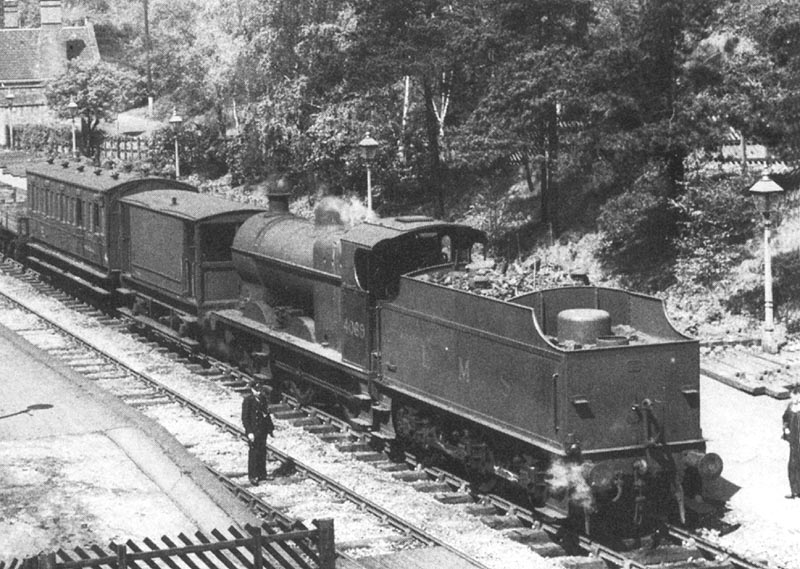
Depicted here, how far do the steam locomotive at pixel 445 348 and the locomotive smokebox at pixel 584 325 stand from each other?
0.7 inches

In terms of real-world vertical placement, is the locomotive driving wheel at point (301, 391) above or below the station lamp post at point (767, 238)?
below

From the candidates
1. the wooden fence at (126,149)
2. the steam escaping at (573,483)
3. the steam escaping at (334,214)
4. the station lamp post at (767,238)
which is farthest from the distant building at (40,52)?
the steam escaping at (573,483)

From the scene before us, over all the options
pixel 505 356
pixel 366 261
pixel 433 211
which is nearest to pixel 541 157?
pixel 433 211

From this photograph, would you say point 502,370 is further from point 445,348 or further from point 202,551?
point 202,551

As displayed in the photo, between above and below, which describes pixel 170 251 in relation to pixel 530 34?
below

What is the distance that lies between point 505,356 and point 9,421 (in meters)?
8.88

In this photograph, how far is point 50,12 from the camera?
72562mm

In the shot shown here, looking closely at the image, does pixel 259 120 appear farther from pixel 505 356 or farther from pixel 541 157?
pixel 505 356

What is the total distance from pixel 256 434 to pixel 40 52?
2379 inches

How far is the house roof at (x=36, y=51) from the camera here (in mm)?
70312

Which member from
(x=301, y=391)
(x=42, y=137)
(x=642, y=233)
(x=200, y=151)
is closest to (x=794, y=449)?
(x=301, y=391)

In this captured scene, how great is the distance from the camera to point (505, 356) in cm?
1426

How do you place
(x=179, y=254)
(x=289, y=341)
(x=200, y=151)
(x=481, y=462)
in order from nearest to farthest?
(x=481, y=462) → (x=289, y=341) → (x=179, y=254) → (x=200, y=151)

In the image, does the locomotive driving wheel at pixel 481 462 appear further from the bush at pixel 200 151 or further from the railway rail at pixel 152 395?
the bush at pixel 200 151
